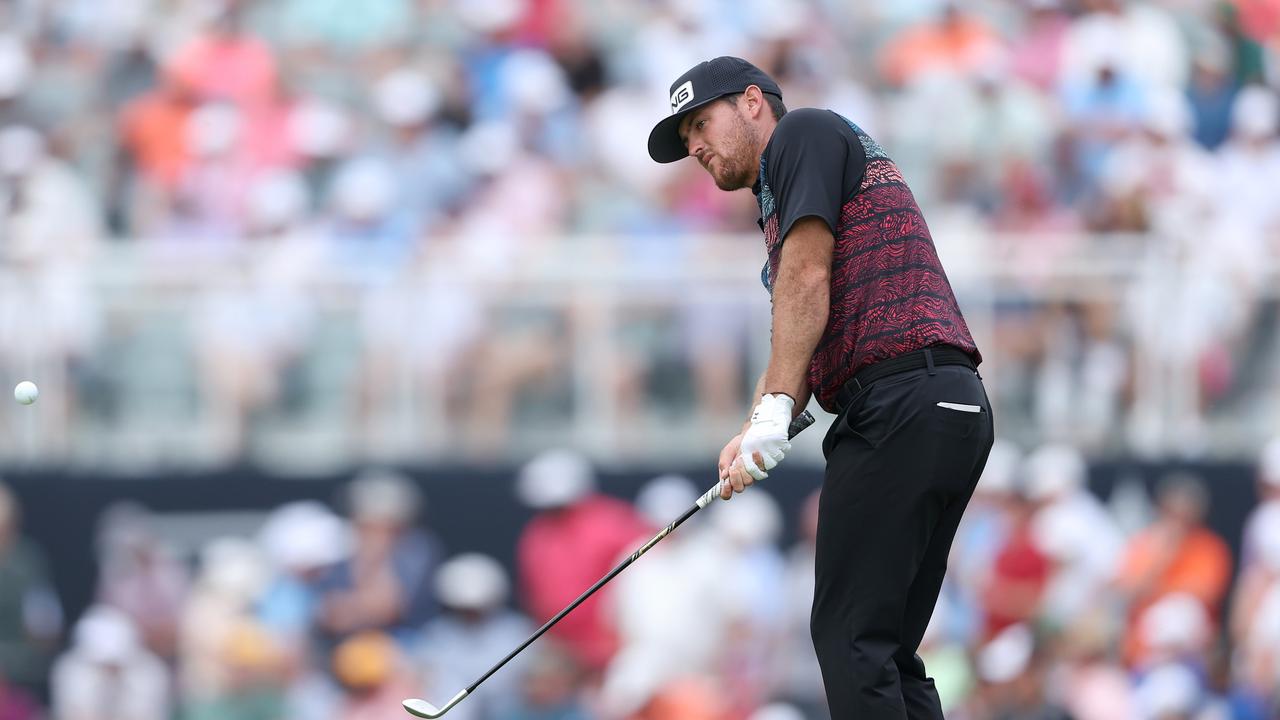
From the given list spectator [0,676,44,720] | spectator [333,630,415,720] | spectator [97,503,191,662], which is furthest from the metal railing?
spectator [0,676,44,720]

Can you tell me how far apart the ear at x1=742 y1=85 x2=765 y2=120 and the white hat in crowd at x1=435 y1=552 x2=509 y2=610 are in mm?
6779

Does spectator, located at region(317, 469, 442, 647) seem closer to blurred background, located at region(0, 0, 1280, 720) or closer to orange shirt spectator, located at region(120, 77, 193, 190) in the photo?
blurred background, located at region(0, 0, 1280, 720)

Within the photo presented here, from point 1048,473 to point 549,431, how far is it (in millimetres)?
3016

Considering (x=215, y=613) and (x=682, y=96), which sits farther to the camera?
(x=215, y=613)

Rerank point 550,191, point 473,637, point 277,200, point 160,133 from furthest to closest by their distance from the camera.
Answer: point 160,133
point 550,191
point 277,200
point 473,637

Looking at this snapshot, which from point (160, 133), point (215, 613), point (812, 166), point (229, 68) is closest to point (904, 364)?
point (812, 166)

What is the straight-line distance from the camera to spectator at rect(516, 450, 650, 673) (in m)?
12.0

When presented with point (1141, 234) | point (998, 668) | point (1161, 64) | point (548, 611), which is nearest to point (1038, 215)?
point (1141, 234)

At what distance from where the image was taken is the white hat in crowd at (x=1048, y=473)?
12.2 m

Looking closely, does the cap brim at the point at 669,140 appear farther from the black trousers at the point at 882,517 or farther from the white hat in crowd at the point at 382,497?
the white hat in crowd at the point at 382,497

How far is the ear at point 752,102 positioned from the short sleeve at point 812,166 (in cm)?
21

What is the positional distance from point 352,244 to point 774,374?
7.20m

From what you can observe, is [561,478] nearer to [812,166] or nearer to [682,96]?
[682,96]

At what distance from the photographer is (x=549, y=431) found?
40.5 feet
